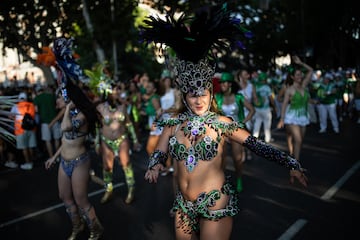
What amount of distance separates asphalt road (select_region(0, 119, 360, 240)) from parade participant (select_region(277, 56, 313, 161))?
2.48 feet

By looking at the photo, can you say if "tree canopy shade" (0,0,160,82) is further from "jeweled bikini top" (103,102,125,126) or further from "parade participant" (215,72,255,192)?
"jeweled bikini top" (103,102,125,126)

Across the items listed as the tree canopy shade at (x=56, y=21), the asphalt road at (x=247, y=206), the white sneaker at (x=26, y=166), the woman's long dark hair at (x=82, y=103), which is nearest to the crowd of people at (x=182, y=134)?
the woman's long dark hair at (x=82, y=103)

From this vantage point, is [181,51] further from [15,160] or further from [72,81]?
[15,160]

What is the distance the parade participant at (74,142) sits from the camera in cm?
434

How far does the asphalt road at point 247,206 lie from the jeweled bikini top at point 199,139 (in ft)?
6.48

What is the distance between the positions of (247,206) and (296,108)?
2.51m

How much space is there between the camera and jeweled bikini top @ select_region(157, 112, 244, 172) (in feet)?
9.46

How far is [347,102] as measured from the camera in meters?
14.9

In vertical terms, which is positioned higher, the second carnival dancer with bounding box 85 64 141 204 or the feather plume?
the feather plume

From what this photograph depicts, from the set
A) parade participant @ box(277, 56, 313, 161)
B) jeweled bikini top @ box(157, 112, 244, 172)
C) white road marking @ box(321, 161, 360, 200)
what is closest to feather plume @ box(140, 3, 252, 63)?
jeweled bikini top @ box(157, 112, 244, 172)

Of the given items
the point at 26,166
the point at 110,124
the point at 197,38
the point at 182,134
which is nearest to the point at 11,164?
the point at 26,166

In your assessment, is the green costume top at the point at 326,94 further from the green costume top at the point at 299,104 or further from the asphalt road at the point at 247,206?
the green costume top at the point at 299,104

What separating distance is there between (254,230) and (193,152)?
222 cm

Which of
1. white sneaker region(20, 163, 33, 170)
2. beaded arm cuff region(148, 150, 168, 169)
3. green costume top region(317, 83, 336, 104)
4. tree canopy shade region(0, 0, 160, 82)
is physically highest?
tree canopy shade region(0, 0, 160, 82)
